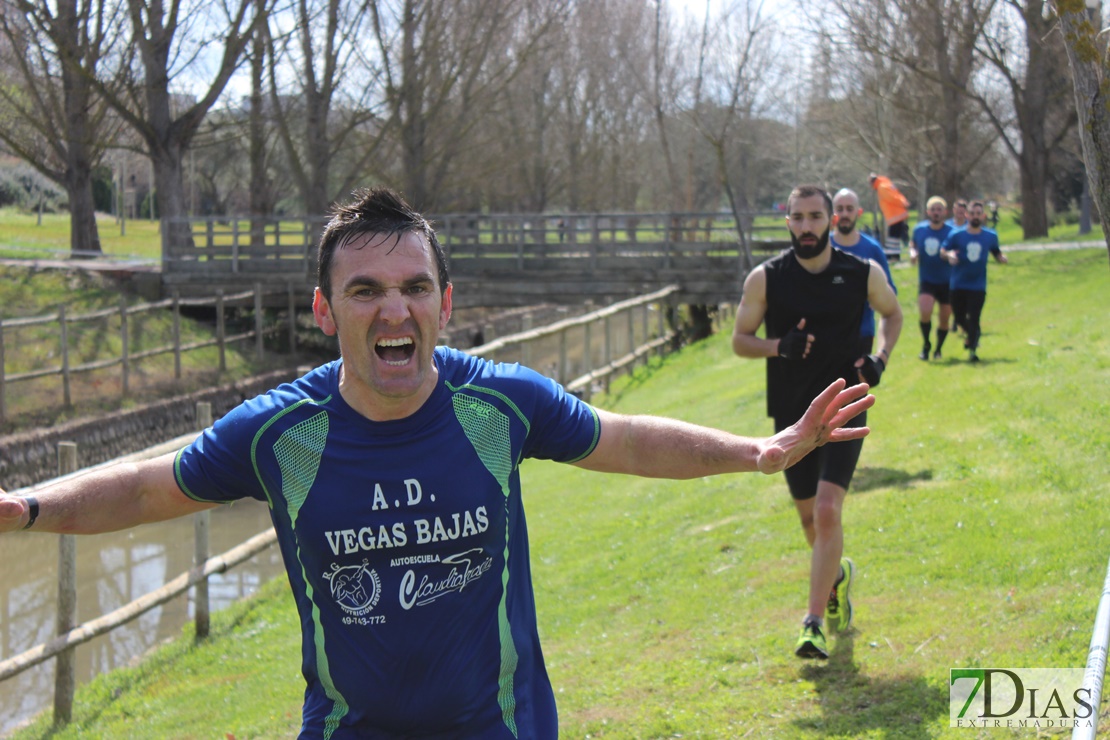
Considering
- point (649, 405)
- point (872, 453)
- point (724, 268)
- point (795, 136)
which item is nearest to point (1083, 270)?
point (724, 268)

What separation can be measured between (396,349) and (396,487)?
Answer: 34 cm

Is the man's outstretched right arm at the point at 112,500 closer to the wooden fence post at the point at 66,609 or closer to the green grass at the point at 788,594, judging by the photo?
the green grass at the point at 788,594

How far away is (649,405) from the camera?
57.6ft

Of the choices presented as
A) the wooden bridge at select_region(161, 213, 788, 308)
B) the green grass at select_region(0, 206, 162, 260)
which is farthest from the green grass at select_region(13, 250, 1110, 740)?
the green grass at select_region(0, 206, 162, 260)

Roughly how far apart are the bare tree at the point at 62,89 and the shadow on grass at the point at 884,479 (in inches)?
879

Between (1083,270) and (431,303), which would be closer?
(431,303)

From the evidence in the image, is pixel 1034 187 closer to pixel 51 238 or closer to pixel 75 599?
pixel 75 599

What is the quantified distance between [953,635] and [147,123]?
27.3 metres

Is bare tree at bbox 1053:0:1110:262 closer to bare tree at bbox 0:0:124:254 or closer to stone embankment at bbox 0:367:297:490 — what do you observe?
stone embankment at bbox 0:367:297:490

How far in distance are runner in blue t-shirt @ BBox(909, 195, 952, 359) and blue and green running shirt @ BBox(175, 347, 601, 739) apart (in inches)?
494

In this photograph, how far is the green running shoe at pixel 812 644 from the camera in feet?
17.9

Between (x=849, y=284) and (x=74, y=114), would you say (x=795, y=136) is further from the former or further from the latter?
(x=849, y=284)

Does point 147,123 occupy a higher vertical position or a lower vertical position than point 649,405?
higher

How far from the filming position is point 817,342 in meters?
5.91
